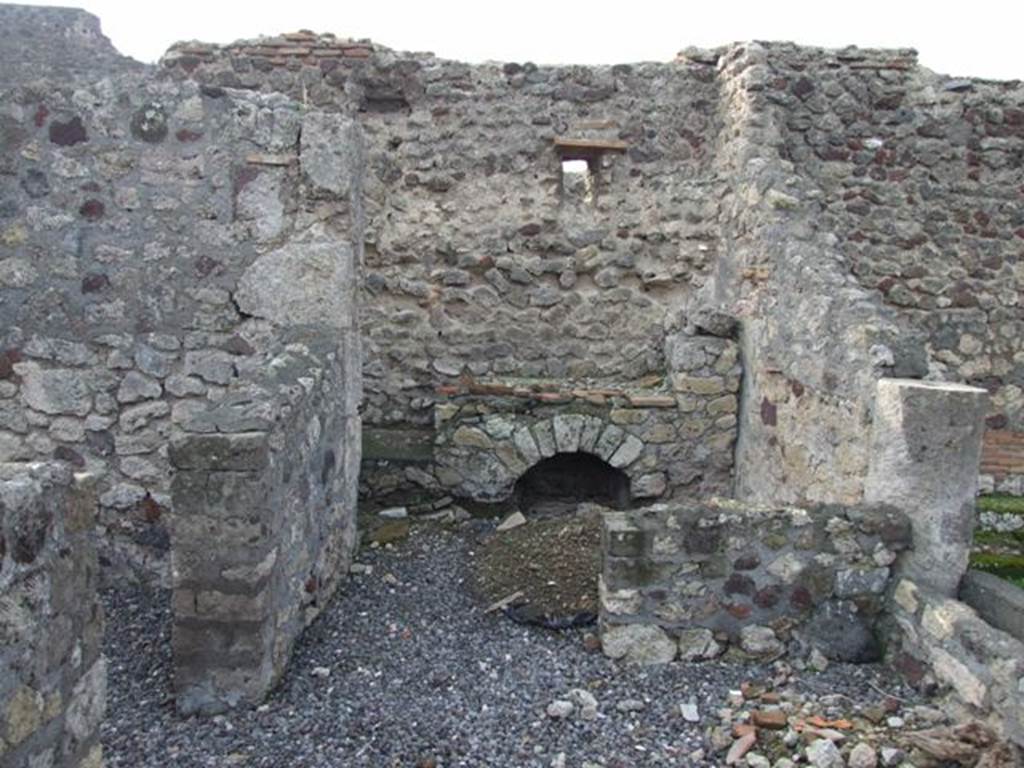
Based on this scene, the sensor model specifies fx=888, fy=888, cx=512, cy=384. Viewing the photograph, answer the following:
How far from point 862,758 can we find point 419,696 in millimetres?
1902

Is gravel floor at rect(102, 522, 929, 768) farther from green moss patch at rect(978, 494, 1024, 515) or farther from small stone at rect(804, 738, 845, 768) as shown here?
green moss patch at rect(978, 494, 1024, 515)

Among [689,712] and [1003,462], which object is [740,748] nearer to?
[689,712]

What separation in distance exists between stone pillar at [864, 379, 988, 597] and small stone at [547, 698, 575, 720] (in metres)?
1.82

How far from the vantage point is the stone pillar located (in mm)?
4320

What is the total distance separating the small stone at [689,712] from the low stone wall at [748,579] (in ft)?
1.41

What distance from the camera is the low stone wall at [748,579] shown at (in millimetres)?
4414

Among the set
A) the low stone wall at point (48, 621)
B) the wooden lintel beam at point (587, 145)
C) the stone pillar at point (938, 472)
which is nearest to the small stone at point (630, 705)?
the stone pillar at point (938, 472)

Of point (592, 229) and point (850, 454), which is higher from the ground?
point (592, 229)

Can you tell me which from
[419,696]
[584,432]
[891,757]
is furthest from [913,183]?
[419,696]

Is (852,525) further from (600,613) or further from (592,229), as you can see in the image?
(592,229)

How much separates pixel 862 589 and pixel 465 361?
160 inches

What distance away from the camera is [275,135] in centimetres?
486

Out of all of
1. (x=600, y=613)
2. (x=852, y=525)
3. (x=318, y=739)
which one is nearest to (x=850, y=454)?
(x=852, y=525)

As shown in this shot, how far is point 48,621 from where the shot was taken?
2.24 metres
